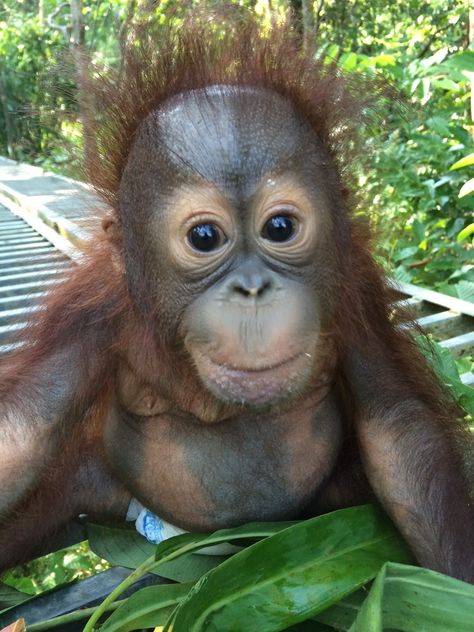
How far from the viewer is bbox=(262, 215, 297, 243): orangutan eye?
1.48 m

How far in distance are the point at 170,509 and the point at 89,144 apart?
0.98 meters

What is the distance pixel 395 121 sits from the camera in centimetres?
190

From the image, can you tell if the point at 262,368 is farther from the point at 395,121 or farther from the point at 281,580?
the point at 395,121

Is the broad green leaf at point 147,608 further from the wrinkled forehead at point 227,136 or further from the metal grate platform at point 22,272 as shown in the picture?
the wrinkled forehead at point 227,136

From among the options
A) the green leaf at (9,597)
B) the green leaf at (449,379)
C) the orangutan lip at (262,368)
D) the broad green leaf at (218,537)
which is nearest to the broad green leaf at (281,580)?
the broad green leaf at (218,537)

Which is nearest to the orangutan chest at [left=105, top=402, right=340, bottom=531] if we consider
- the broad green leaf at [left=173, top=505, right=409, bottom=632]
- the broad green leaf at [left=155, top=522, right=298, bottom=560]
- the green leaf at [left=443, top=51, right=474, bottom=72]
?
the broad green leaf at [left=155, top=522, right=298, bottom=560]

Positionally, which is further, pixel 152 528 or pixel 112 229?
pixel 152 528

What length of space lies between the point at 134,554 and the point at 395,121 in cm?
141

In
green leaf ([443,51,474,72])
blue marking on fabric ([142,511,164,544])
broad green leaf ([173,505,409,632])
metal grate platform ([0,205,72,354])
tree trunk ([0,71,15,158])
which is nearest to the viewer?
broad green leaf ([173,505,409,632])

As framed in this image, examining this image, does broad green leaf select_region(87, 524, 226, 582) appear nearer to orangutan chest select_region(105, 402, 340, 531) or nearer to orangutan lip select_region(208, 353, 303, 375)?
orangutan chest select_region(105, 402, 340, 531)

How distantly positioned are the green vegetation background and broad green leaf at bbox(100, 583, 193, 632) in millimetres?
1044

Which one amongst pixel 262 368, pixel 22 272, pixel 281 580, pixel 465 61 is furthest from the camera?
pixel 22 272

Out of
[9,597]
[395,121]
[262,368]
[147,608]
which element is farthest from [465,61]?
[9,597]

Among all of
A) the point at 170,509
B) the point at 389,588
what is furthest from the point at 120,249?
the point at 389,588
